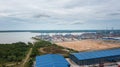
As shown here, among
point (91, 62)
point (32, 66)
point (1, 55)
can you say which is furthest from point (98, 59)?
point (1, 55)

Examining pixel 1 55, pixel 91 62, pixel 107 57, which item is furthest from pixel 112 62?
pixel 1 55

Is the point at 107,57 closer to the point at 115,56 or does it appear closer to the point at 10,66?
the point at 115,56

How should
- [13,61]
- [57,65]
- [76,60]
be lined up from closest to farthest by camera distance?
[57,65] < [76,60] < [13,61]

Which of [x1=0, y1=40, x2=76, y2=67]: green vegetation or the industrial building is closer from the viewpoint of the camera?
the industrial building

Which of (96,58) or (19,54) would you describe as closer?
(96,58)

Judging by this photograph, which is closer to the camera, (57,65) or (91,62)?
(57,65)

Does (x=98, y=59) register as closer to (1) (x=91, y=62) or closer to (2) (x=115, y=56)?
(1) (x=91, y=62)

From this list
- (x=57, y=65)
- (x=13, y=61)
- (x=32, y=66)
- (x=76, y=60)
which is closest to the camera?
(x=57, y=65)

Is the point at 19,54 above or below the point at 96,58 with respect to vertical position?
below

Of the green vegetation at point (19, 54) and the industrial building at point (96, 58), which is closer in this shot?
the industrial building at point (96, 58)
